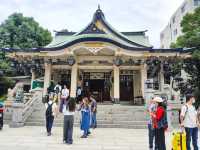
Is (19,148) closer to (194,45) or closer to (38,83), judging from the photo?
(38,83)

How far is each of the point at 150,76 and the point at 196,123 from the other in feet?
55.2

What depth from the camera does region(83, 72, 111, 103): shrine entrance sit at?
74.7 ft

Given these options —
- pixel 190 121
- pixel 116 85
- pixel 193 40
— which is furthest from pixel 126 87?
pixel 190 121

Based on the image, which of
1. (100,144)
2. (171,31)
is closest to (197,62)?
(100,144)

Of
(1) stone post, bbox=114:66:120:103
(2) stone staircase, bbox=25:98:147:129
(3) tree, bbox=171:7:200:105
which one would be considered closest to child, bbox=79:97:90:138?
(2) stone staircase, bbox=25:98:147:129

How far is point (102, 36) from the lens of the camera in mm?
19422

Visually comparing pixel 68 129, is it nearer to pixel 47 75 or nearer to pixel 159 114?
pixel 159 114

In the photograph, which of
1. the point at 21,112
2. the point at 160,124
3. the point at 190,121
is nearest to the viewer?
the point at 160,124

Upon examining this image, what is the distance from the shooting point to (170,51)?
1995 cm

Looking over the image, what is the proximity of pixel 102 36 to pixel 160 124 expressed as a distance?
13.3 metres

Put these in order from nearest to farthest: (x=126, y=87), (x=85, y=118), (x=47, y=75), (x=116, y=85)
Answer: (x=85, y=118) → (x=116, y=85) → (x=47, y=75) → (x=126, y=87)

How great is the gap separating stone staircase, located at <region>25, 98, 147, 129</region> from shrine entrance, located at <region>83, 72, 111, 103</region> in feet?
17.5

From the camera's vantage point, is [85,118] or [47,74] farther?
[47,74]

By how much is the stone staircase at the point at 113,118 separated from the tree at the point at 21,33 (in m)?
16.6
